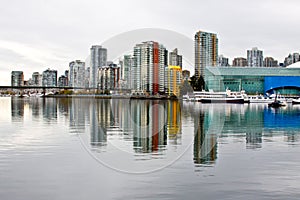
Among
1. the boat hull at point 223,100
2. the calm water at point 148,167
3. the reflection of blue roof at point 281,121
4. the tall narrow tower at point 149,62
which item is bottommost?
the calm water at point 148,167

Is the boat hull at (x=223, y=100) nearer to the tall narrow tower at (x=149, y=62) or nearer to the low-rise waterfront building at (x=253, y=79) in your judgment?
the low-rise waterfront building at (x=253, y=79)

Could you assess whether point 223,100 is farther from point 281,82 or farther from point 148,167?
point 148,167

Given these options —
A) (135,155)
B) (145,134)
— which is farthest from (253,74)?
(135,155)

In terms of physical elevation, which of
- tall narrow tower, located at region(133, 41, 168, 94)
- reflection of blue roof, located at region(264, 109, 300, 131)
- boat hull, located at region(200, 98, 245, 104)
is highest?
tall narrow tower, located at region(133, 41, 168, 94)

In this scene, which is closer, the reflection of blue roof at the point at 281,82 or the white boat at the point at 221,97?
the white boat at the point at 221,97

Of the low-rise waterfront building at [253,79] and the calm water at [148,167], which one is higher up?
the low-rise waterfront building at [253,79]

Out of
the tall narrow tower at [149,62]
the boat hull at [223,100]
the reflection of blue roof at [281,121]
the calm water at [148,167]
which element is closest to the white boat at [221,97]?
the boat hull at [223,100]

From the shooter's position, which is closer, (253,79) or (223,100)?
(223,100)

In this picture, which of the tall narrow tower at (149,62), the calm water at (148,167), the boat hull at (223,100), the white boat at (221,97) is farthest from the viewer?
the white boat at (221,97)

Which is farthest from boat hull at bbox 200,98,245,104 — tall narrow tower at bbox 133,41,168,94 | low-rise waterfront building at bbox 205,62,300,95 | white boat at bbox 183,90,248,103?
tall narrow tower at bbox 133,41,168,94

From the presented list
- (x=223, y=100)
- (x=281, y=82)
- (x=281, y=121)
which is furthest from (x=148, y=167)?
(x=281, y=82)

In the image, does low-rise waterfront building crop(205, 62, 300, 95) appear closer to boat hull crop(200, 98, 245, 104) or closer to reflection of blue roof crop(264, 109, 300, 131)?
boat hull crop(200, 98, 245, 104)

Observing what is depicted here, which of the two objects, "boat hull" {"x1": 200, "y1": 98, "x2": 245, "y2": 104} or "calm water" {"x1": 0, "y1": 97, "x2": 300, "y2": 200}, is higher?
"boat hull" {"x1": 200, "y1": 98, "x2": 245, "y2": 104}
